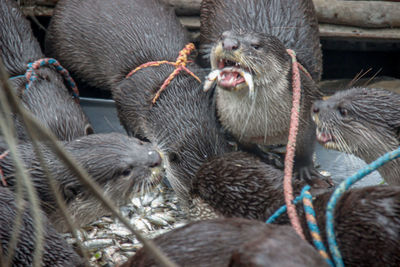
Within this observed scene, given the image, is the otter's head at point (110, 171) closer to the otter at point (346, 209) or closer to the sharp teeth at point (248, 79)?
the otter at point (346, 209)

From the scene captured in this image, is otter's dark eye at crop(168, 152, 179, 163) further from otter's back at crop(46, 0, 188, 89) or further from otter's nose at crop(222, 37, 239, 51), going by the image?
otter's back at crop(46, 0, 188, 89)

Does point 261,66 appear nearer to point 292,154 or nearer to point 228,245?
point 292,154

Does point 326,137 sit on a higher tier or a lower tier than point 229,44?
lower

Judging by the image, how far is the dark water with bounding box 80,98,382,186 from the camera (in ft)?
8.28

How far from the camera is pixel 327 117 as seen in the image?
1979 mm

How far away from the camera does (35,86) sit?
253 centimetres

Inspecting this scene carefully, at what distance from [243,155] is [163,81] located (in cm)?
92

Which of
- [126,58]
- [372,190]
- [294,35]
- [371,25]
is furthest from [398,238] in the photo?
[371,25]

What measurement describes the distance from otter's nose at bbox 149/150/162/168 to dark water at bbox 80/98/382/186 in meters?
0.96

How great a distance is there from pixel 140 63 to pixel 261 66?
0.95m

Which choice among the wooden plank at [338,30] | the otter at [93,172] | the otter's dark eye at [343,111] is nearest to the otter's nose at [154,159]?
the otter at [93,172]

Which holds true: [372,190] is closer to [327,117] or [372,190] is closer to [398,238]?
[398,238]

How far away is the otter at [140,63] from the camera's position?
7.82 ft

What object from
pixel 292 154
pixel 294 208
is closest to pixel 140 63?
pixel 292 154
